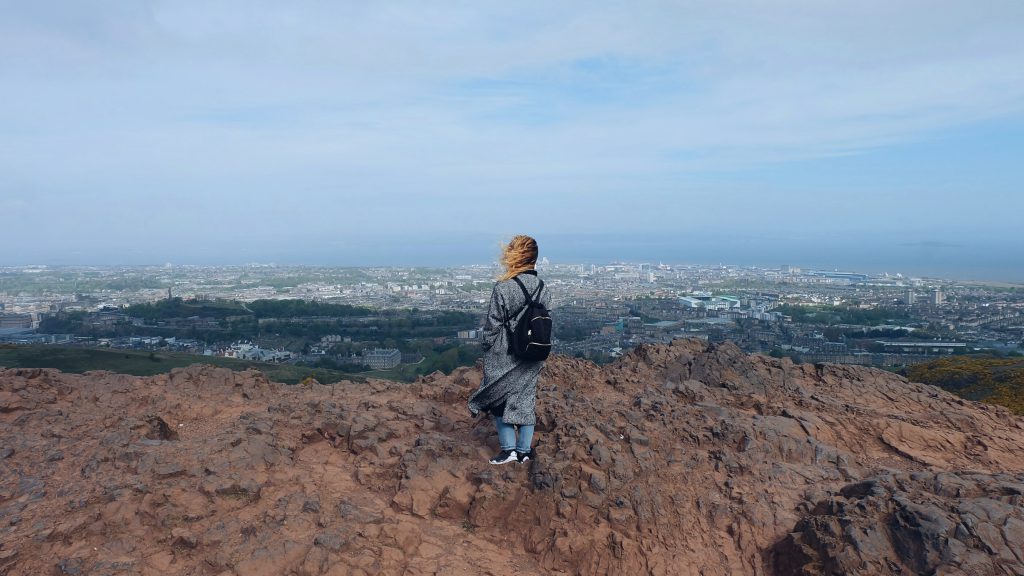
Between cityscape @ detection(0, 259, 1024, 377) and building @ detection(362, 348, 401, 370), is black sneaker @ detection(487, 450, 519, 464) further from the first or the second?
building @ detection(362, 348, 401, 370)

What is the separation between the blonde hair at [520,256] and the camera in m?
6.18

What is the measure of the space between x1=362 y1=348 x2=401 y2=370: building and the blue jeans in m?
A: 16.8

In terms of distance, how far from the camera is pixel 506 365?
20.1 feet

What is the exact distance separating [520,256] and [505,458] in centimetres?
195

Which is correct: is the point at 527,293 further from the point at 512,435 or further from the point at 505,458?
the point at 505,458

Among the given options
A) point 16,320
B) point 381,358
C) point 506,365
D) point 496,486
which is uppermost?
point 506,365

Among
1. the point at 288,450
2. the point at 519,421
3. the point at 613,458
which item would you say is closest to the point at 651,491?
the point at 613,458

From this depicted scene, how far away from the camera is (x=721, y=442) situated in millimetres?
6777

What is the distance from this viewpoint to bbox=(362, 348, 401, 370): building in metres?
23.1

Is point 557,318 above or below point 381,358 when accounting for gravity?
above

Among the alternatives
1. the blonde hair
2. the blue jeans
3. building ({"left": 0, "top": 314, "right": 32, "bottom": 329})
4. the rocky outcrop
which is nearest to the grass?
the rocky outcrop

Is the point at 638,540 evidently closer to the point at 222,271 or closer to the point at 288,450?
the point at 288,450

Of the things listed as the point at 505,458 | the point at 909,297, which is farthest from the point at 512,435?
the point at 909,297

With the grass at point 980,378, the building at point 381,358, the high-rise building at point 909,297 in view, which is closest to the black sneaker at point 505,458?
the grass at point 980,378
